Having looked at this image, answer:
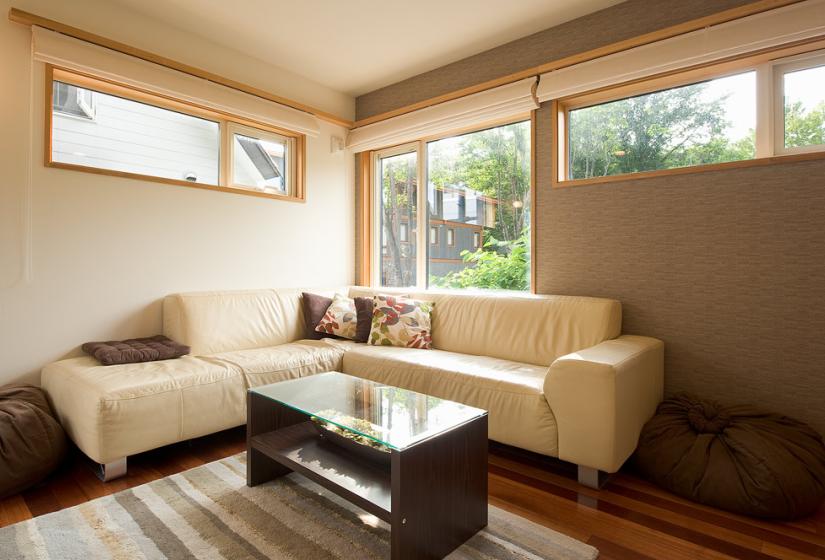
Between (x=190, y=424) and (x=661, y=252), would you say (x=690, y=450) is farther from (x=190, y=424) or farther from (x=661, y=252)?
(x=190, y=424)

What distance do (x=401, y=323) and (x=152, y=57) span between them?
7.92ft

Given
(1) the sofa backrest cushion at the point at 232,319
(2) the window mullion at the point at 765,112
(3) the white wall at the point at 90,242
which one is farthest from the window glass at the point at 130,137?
(2) the window mullion at the point at 765,112

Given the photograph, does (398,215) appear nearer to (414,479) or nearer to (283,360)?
(283,360)

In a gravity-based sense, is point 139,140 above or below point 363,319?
above

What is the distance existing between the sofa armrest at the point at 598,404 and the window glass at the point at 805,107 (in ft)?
4.57

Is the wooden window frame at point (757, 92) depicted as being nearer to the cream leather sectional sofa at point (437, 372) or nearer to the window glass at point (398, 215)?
the cream leather sectional sofa at point (437, 372)

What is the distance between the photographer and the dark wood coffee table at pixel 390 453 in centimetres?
142

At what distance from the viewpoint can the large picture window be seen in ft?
10.9

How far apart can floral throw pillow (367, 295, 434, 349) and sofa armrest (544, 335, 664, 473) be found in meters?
1.24

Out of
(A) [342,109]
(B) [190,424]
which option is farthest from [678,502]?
(A) [342,109]

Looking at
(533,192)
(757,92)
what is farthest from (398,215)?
(757,92)

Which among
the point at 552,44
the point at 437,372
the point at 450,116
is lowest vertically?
the point at 437,372

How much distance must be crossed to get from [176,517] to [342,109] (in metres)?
3.63

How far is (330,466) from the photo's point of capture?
67.6 inches
